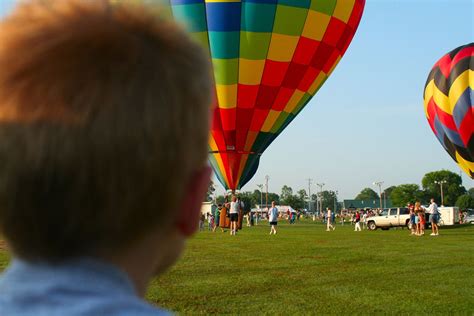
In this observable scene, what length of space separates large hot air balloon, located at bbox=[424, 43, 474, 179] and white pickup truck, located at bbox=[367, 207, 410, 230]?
751cm

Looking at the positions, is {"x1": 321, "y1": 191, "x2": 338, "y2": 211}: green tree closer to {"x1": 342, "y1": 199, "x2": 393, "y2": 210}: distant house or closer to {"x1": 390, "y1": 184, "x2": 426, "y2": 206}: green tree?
{"x1": 342, "y1": 199, "x2": 393, "y2": 210}: distant house

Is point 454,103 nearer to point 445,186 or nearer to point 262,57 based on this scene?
point 262,57

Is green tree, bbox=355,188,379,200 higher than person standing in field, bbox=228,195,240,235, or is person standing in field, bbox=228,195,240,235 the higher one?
green tree, bbox=355,188,379,200

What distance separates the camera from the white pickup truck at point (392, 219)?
32.4 meters

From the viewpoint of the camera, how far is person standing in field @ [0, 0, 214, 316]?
80 cm

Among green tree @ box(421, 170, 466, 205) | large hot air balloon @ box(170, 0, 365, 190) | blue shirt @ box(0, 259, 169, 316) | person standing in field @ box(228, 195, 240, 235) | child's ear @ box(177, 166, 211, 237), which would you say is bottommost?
blue shirt @ box(0, 259, 169, 316)

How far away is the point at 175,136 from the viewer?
86 centimetres

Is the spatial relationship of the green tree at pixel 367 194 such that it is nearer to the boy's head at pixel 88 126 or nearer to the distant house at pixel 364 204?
the distant house at pixel 364 204

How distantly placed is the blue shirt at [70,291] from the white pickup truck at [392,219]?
3274 centimetres

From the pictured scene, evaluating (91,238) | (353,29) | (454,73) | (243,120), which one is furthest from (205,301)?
(454,73)

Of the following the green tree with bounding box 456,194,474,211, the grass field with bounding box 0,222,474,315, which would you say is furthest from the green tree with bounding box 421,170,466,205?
the grass field with bounding box 0,222,474,315

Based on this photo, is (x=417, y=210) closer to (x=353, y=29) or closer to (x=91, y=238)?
(x=353, y=29)

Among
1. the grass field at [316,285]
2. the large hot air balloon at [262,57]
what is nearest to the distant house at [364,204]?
the large hot air balloon at [262,57]

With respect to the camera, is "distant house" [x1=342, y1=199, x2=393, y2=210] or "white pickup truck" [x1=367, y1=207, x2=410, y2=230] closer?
"white pickup truck" [x1=367, y1=207, x2=410, y2=230]
